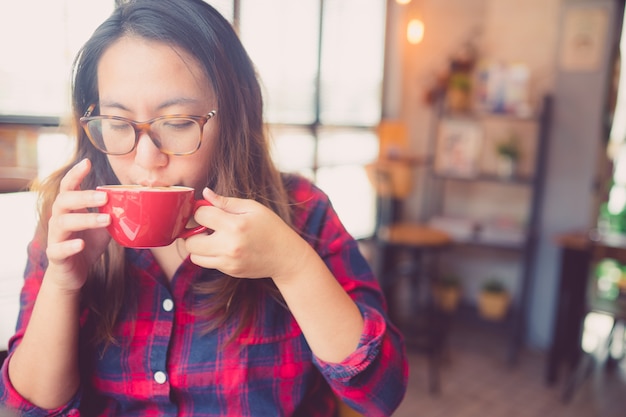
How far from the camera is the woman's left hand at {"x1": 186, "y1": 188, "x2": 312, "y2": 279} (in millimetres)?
662

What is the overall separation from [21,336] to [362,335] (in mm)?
588

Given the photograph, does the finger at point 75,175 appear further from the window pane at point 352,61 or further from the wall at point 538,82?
the window pane at point 352,61

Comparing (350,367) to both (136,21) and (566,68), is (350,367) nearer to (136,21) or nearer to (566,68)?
(136,21)

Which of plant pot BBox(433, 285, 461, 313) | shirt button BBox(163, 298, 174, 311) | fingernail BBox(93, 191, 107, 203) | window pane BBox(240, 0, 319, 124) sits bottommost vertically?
plant pot BBox(433, 285, 461, 313)

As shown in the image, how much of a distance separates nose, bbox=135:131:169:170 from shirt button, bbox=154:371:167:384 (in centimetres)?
35

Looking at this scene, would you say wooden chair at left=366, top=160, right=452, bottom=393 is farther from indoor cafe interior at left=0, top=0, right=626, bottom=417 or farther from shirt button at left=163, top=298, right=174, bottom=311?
shirt button at left=163, top=298, right=174, bottom=311

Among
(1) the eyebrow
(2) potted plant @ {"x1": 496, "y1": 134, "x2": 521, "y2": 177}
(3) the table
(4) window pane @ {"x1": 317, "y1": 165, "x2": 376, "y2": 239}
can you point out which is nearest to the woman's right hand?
(1) the eyebrow

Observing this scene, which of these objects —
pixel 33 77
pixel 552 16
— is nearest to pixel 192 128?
pixel 33 77

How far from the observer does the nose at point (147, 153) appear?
773 millimetres

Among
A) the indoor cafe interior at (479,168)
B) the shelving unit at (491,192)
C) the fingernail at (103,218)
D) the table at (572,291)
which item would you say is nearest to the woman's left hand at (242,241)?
the fingernail at (103,218)

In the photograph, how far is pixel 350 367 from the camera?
0.81 meters

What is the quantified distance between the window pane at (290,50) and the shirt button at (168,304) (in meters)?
2.36

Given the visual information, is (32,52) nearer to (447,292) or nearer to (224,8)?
(224,8)

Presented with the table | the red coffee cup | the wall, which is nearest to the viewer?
the red coffee cup
